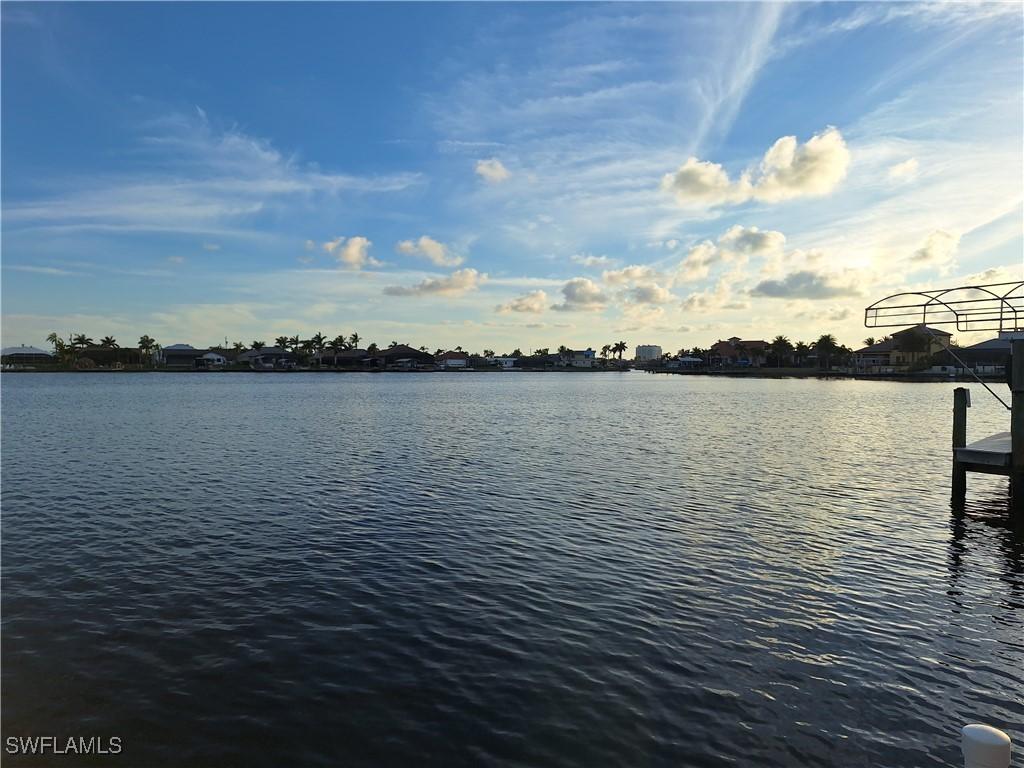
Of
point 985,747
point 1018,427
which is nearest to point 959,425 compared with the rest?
point 1018,427

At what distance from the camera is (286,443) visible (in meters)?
47.0

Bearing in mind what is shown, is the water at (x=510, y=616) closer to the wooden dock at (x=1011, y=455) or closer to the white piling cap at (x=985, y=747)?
the wooden dock at (x=1011, y=455)

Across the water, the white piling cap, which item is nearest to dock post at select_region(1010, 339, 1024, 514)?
the water

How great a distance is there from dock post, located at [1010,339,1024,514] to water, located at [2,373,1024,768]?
164 cm

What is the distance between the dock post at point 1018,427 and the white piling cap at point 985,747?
79.2ft

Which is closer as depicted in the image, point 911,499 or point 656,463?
point 911,499

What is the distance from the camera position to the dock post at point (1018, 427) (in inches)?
962

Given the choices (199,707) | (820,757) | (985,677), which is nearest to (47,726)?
(199,707)

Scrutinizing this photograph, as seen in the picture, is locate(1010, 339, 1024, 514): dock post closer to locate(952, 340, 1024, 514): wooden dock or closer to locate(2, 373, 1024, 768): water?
locate(952, 340, 1024, 514): wooden dock

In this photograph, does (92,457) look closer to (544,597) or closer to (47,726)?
(47,726)

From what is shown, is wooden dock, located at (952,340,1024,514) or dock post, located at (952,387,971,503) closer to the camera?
wooden dock, located at (952,340,1024,514)

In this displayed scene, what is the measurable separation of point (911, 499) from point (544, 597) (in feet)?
72.8

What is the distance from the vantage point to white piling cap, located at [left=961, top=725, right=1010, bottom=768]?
6320mm

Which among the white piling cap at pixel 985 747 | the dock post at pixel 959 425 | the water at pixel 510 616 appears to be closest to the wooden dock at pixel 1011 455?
the dock post at pixel 959 425
